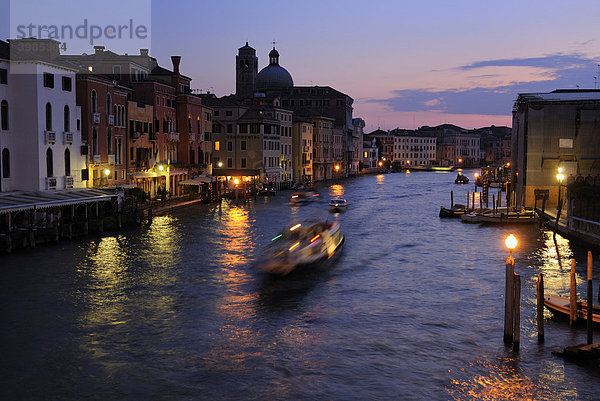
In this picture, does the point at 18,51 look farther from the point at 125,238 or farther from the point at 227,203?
the point at 227,203

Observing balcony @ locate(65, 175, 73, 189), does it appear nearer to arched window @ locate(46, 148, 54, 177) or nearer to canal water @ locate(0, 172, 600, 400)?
arched window @ locate(46, 148, 54, 177)

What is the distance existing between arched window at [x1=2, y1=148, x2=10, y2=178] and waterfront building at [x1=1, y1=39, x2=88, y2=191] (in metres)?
0.07

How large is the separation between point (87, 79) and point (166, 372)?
110ft

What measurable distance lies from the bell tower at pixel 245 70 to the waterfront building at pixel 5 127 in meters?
100

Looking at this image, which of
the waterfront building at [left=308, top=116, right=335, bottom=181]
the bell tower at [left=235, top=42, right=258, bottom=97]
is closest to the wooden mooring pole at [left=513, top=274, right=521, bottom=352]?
the waterfront building at [left=308, top=116, right=335, bottom=181]

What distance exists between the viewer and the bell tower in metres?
138

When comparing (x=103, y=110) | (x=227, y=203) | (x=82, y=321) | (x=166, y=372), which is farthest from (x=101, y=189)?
(x=166, y=372)

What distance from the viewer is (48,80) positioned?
4031 cm

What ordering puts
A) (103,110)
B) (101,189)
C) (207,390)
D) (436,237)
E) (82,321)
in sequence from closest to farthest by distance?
(207,390) → (82,321) → (436,237) → (101,189) → (103,110)

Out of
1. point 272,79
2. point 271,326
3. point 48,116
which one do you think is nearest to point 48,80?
point 48,116

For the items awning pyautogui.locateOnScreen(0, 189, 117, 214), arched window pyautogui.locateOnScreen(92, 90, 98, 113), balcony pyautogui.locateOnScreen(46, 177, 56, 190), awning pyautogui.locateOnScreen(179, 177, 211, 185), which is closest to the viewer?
awning pyautogui.locateOnScreen(0, 189, 117, 214)

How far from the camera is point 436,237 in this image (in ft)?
138

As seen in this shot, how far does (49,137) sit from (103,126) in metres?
8.21

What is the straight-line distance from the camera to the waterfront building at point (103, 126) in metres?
45.6
